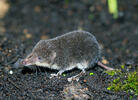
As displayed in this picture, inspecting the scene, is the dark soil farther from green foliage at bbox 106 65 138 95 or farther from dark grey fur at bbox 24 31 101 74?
dark grey fur at bbox 24 31 101 74

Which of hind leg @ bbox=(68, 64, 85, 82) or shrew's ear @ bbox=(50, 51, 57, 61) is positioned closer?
hind leg @ bbox=(68, 64, 85, 82)

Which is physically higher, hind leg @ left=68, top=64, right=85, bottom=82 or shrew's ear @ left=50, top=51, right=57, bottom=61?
shrew's ear @ left=50, top=51, right=57, bottom=61

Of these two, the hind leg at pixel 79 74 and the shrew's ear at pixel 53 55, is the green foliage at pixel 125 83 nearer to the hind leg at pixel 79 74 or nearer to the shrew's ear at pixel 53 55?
the hind leg at pixel 79 74

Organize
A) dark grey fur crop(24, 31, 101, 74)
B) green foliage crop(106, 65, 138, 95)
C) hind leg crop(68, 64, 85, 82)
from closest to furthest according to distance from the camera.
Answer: green foliage crop(106, 65, 138, 95) → hind leg crop(68, 64, 85, 82) → dark grey fur crop(24, 31, 101, 74)

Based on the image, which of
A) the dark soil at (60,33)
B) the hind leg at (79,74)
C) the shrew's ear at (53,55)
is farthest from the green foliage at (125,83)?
the shrew's ear at (53,55)

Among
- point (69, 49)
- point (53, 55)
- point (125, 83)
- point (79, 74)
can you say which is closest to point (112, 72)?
point (125, 83)

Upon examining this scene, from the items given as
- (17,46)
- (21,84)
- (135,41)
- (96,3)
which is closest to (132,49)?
(135,41)

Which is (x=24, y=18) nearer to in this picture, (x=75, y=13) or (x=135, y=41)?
(x=75, y=13)

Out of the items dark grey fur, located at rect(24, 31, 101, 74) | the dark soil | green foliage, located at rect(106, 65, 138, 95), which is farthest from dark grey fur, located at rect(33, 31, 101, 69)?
green foliage, located at rect(106, 65, 138, 95)
